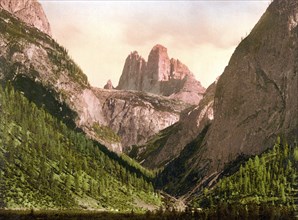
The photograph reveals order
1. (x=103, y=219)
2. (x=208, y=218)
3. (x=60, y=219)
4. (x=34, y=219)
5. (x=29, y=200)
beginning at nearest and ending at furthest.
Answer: (x=34, y=219) → (x=60, y=219) → (x=103, y=219) → (x=208, y=218) → (x=29, y=200)

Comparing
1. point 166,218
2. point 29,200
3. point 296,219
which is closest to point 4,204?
point 29,200

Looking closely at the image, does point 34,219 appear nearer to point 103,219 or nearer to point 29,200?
point 103,219

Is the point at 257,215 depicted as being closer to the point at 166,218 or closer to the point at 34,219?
the point at 166,218

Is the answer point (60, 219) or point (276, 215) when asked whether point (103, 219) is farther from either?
point (276, 215)

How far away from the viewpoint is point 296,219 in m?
177

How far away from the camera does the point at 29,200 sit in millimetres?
195375

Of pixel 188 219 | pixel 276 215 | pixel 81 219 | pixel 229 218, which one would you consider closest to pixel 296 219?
pixel 276 215

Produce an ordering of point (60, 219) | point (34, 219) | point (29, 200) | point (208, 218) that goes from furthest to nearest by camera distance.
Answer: point (29, 200)
point (208, 218)
point (60, 219)
point (34, 219)

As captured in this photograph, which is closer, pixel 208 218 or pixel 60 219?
pixel 60 219

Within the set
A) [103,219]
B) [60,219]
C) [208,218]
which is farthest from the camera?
[208,218]

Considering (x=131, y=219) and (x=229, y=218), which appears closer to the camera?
(x=131, y=219)

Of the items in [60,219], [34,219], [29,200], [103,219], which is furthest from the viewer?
[29,200]

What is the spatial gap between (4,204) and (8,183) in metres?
20.0

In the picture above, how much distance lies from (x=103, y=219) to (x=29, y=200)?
52777 mm
